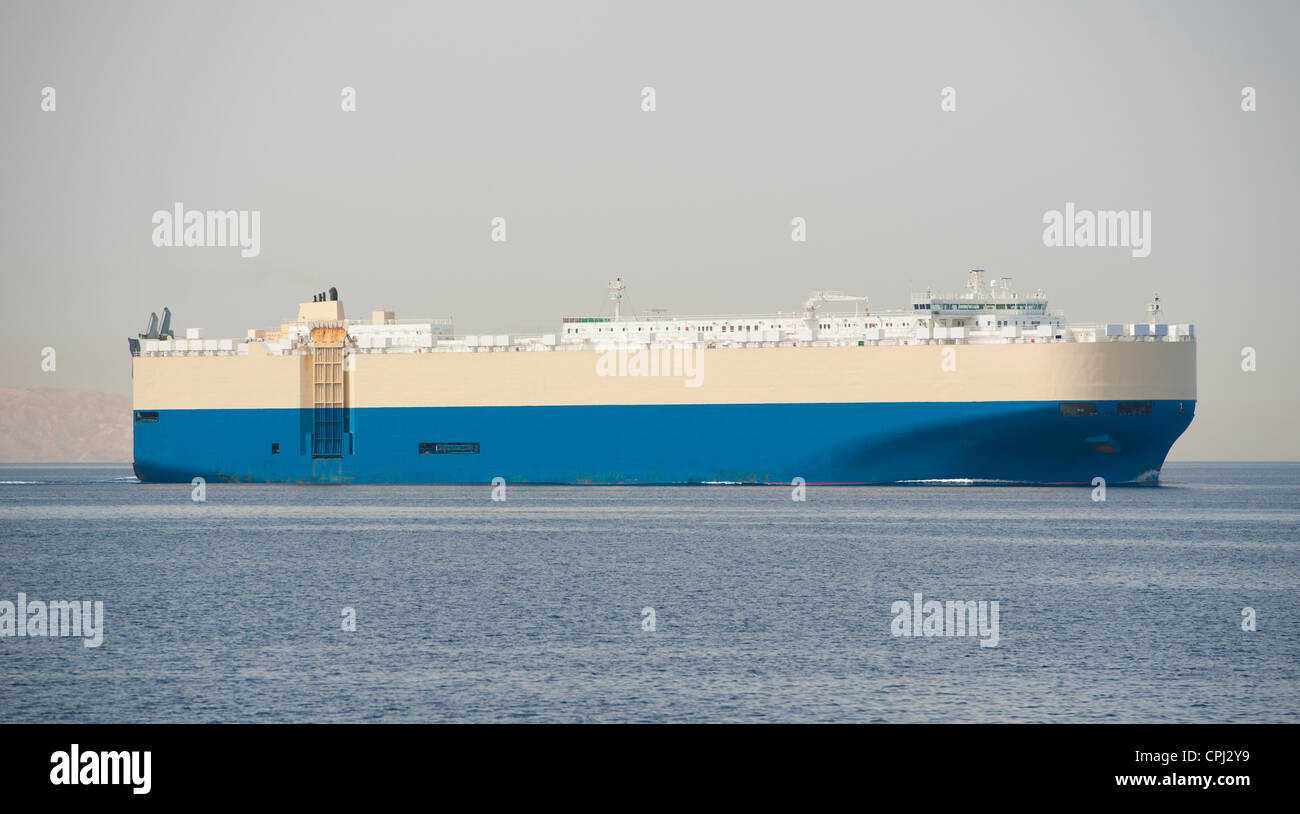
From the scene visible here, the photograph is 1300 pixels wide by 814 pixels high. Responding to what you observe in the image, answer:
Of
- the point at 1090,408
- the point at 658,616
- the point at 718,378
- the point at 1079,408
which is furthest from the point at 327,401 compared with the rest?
the point at 658,616

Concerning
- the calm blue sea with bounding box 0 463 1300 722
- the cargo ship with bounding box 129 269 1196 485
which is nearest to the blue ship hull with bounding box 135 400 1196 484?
the cargo ship with bounding box 129 269 1196 485

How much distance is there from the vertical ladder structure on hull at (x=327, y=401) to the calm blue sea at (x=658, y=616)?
41.6 feet

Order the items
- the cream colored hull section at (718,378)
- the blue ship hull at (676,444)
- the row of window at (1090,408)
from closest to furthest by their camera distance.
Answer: the row of window at (1090,408)
the cream colored hull section at (718,378)
the blue ship hull at (676,444)

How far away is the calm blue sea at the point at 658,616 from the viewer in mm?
16562

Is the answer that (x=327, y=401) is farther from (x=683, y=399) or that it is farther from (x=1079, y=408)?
(x=1079, y=408)

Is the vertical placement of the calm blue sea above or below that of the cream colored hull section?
below

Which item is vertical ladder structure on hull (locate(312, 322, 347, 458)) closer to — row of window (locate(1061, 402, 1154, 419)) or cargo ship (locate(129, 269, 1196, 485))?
cargo ship (locate(129, 269, 1196, 485))

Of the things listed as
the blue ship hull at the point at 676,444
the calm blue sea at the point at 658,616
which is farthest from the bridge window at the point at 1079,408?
the calm blue sea at the point at 658,616

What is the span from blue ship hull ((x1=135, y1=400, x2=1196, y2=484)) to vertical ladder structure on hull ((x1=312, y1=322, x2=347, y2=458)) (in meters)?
0.16

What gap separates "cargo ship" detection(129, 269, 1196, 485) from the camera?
48281mm

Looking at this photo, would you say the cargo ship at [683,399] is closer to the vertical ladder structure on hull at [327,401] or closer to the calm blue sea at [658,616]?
the vertical ladder structure on hull at [327,401]

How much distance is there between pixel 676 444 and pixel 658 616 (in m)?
29.6

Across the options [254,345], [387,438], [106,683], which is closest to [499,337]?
[387,438]
